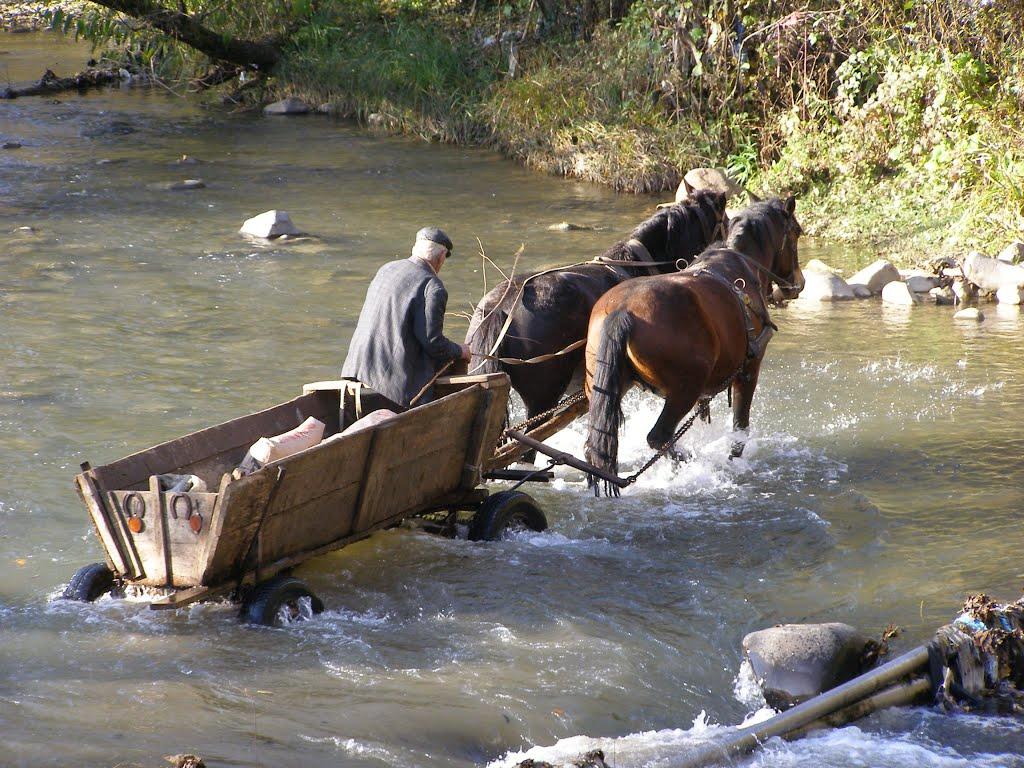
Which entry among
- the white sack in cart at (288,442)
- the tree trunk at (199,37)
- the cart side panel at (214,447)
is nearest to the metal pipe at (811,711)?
the white sack in cart at (288,442)

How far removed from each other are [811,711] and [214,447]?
9.95 feet

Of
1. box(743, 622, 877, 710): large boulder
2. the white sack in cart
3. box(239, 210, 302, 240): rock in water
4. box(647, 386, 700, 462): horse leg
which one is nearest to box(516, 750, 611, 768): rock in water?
box(743, 622, 877, 710): large boulder

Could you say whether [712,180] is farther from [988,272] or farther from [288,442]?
[288,442]

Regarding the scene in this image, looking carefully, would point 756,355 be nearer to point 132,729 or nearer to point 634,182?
point 132,729

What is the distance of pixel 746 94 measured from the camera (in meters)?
16.1

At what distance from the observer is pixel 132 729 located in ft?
15.0

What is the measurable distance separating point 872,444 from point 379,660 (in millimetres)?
4496

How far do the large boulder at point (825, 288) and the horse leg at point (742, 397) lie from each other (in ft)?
14.2

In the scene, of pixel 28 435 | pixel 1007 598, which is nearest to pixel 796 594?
pixel 1007 598

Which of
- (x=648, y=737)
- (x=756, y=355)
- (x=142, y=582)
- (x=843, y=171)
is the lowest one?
(x=648, y=737)

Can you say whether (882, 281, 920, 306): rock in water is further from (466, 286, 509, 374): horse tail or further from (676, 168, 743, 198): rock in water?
(466, 286, 509, 374): horse tail

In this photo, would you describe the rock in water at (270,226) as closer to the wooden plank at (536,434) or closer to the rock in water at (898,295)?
the rock in water at (898,295)

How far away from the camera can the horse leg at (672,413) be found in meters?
6.82

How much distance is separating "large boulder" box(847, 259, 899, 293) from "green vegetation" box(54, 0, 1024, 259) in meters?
1.09
